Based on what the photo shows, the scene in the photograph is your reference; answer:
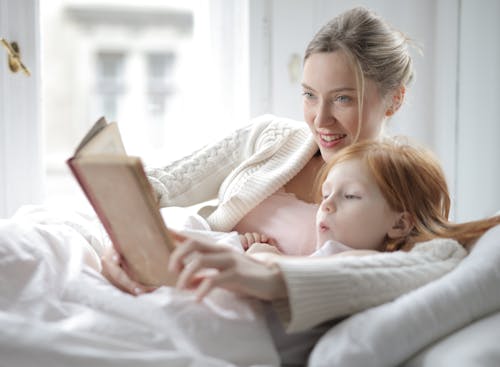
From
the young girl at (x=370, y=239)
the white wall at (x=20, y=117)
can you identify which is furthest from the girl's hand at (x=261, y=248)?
the white wall at (x=20, y=117)

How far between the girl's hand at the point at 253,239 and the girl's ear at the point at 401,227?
37cm

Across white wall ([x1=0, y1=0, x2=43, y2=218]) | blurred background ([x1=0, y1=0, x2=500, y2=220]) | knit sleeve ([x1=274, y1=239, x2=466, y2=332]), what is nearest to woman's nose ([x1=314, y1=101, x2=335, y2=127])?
knit sleeve ([x1=274, y1=239, x2=466, y2=332])

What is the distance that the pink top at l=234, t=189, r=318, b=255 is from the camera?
148 centimetres

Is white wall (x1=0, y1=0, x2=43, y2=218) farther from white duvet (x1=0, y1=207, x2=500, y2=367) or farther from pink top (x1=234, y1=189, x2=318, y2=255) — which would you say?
white duvet (x1=0, y1=207, x2=500, y2=367)

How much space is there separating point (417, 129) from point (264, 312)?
192 centimetres

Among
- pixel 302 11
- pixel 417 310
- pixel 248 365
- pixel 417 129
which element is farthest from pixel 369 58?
pixel 417 129

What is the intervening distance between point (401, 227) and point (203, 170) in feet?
2.24

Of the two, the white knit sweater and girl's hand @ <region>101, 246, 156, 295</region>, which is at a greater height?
the white knit sweater

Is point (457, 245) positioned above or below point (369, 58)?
below

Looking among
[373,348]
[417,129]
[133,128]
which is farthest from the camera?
[133,128]

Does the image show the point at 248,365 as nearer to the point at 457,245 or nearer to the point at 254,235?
the point at 457,245

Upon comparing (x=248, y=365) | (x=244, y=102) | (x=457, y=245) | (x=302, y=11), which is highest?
(x=302, y=11)

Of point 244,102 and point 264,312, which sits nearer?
point 264,312

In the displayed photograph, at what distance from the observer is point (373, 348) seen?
897 millimetres
